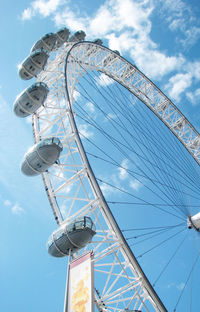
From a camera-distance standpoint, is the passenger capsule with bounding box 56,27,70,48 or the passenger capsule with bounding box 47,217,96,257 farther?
the passenger capsule with bounding box 56,27,70,48

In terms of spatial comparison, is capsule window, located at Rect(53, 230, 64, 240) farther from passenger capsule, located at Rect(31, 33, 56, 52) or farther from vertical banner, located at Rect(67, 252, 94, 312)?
passenger capsule, located at Rect(31, 33, 56, 52)

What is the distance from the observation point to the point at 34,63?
57.7 feet

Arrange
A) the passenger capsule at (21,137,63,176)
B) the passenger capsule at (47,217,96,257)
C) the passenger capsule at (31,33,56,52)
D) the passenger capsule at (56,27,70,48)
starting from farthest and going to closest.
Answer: the passenger capsule at (56,27,70,48), the passenger capsule at (31,33,56,52), the passenger capsule at (21,137,63,176), the passenger capsule at (47,217,96,257)

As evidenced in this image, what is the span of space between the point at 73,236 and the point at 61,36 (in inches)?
572

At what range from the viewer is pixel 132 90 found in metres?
27.8

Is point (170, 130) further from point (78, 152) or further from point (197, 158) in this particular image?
point (78, 152)

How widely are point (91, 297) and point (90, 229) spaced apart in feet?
9.97

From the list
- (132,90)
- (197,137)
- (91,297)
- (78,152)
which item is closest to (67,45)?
(132,90)

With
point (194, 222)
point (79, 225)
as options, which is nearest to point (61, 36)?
point (79, 225)

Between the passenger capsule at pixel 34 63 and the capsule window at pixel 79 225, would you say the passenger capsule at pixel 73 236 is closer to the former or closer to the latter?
the capsule window at pixel 79 225

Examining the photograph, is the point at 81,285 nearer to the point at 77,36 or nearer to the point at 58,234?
the point at 58,234

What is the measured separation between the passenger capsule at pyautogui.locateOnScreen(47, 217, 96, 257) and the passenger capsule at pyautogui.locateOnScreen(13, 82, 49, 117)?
6.97 meters

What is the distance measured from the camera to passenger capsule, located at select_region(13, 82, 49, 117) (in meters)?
15.8

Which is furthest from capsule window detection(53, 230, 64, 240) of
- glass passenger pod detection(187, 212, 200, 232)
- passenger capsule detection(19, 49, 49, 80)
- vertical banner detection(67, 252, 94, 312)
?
glass passenger pod detection(187, 212, 200, 232)
